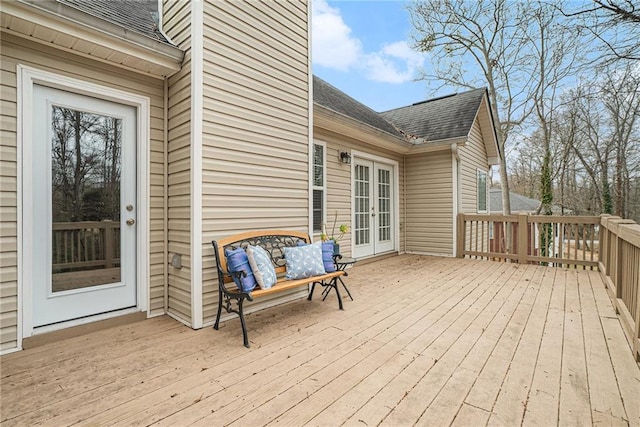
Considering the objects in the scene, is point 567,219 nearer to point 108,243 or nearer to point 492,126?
point 492,126

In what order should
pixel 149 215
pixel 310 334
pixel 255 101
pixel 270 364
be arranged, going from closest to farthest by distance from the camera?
pixel 270 364 < pixel 310 334 < pixel 149 215 < pixel 255 101

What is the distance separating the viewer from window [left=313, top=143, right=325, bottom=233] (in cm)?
495

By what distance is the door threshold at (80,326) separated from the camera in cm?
235

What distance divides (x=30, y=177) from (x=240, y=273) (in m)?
1.78

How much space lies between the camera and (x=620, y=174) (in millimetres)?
12461

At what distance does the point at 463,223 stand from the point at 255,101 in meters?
5.32

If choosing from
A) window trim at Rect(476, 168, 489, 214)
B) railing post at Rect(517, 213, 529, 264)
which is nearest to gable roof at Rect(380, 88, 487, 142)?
window trim at Rect(476, 168, 489, 214)

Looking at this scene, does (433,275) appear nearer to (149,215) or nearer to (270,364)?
(270,364)

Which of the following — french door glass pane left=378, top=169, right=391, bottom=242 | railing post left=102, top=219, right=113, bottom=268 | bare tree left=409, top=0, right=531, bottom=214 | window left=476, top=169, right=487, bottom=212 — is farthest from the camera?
bare tree left=409, top=0, right=531, bottom=214

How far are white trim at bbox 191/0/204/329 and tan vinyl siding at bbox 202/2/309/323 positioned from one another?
51 mm

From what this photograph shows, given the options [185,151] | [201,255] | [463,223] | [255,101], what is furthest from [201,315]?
[463,223]

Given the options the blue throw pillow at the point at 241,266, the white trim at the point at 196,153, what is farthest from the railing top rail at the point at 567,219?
the white trim at the point at 196,153

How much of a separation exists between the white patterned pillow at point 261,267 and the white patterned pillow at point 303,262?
0.27m

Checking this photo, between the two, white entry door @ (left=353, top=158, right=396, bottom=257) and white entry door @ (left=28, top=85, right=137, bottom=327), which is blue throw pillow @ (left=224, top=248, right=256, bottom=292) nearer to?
white entry door @ (left=28, top=85, right=137, bottom=327)
